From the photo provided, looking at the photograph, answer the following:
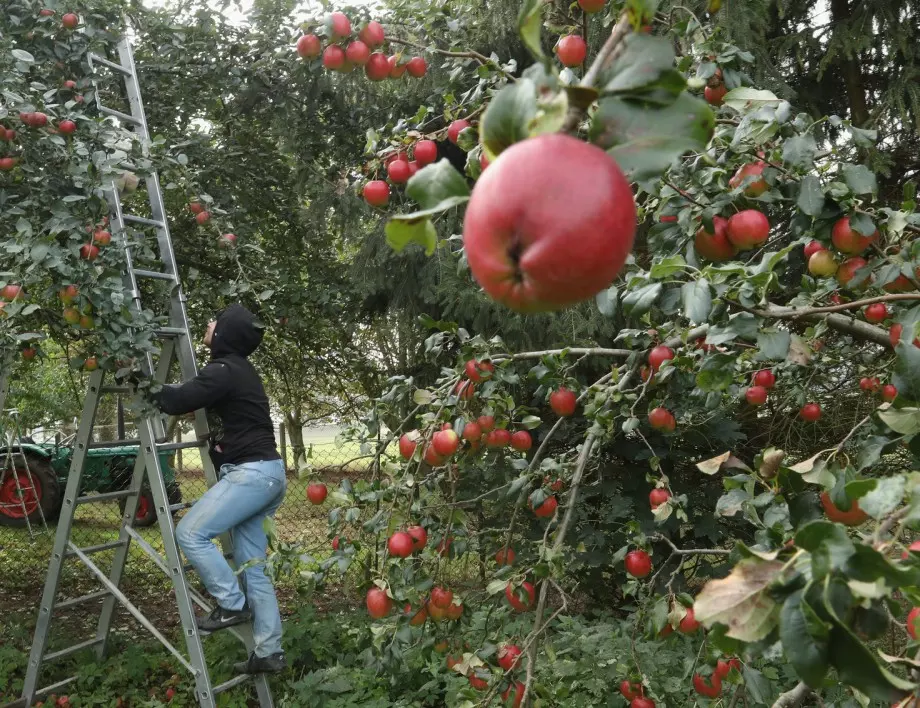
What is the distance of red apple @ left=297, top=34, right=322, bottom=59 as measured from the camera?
6.30 ft

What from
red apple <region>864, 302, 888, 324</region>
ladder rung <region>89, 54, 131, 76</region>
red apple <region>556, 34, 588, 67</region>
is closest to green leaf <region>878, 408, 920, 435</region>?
red apple <region>864, 302, 888, 324</region>

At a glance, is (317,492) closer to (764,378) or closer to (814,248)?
(764,378)

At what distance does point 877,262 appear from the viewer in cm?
127

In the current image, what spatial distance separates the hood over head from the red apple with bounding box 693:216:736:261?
2349 mm

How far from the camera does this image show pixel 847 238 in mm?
1201

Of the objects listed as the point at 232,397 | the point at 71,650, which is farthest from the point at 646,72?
the point at 71,650

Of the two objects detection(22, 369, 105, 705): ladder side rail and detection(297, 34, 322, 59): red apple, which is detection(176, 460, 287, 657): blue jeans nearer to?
detection(22, 369, 105, 705): ladder side rail

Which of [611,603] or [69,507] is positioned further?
[611,603]

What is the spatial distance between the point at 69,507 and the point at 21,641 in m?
1.53

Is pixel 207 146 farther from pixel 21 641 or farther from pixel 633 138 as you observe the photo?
pixel 633 138

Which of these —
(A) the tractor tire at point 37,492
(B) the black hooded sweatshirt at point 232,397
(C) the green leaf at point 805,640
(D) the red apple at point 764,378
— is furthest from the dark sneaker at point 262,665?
(A) the tractor tire at point 37,492

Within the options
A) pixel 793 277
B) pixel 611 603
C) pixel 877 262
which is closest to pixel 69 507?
pixel 611 603

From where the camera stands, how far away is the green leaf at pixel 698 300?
1057 millimetres

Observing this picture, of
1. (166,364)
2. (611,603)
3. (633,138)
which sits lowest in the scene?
(611,603)
